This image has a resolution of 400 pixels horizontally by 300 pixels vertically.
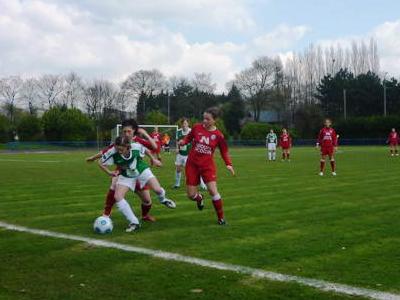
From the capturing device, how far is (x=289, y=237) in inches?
324

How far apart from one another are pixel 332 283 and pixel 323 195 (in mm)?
8220

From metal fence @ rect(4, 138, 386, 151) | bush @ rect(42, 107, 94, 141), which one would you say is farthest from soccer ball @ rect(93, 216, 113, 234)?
bush @ rect(42, 107, 94, 141)

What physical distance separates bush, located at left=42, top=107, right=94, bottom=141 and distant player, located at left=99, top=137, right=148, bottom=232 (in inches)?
2624

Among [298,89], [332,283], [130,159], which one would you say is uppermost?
[298,89]

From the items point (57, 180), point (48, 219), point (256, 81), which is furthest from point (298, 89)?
point (48, 219)

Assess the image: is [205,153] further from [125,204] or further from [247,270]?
[247,270]

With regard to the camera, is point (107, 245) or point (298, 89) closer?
point (107, 245)

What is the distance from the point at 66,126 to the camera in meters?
74.4

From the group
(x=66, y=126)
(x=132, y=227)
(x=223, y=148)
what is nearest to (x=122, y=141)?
(x=132, y=227)

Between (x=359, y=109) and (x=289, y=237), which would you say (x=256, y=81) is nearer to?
(x=359, y=109)

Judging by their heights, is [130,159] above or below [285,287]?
above

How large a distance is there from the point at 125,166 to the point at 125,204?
0.65 m

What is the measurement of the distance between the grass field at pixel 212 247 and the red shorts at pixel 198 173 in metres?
0.73

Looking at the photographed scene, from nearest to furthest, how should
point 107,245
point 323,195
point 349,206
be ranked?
1. point 107,245
2. point 349,206
3. point 323,195
